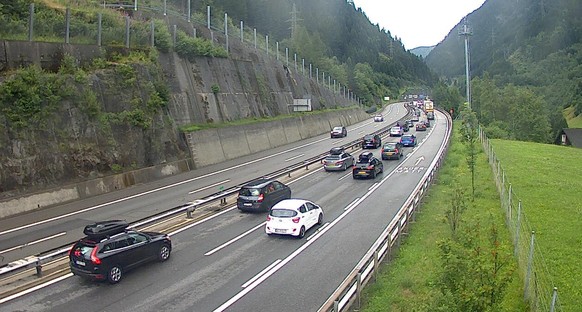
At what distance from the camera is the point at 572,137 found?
275ft

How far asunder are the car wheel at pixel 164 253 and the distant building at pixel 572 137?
80208 millimetres

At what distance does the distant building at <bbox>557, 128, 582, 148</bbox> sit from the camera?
268 ft

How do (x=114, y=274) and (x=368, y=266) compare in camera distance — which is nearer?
(x=368, y=266)

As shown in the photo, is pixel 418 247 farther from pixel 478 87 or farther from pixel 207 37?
pixel 478 87

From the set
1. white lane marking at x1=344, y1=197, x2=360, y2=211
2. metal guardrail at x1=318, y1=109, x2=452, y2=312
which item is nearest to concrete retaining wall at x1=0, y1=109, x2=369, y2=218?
white lane marking at x1=344, y1=197, x2=360, y2=211

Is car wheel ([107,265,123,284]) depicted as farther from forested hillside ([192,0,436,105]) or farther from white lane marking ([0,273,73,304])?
forested hillside ([192,0,436,105])

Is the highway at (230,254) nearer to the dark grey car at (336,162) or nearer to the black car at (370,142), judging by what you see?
the dark grey car at (336,162)

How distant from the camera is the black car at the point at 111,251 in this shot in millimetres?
14969

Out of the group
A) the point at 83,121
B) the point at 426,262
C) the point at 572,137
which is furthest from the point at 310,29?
the point at 426,262

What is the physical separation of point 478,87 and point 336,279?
118 m

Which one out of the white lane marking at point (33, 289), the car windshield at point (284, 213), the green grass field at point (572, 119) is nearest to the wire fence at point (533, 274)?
the car windshield at point (284, 213)

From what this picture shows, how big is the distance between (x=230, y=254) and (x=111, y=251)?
426cm

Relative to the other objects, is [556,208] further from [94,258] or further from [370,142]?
[370,142]

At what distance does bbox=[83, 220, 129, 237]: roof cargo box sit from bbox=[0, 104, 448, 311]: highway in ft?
4.79
